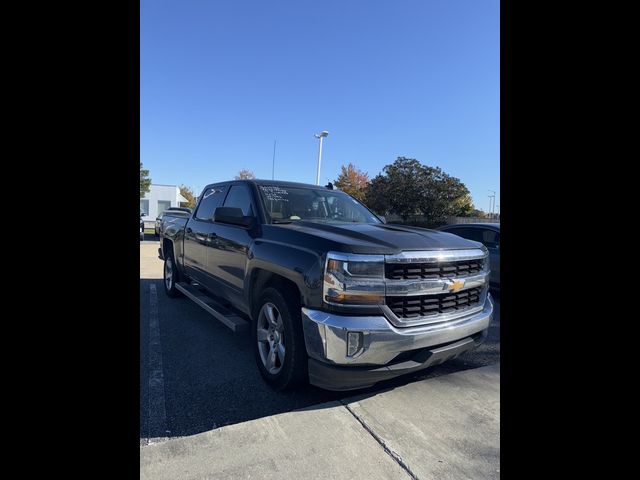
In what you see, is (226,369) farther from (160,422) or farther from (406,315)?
(406,315)

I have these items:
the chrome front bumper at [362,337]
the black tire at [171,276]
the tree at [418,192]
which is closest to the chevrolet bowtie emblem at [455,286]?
the chrome front bumper at [362,337]

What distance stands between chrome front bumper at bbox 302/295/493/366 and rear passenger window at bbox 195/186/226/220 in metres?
2.94

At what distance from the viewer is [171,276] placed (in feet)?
21.6

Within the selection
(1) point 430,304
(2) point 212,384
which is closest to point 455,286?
(1) point 430,304

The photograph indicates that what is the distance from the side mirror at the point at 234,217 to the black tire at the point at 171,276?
311cm

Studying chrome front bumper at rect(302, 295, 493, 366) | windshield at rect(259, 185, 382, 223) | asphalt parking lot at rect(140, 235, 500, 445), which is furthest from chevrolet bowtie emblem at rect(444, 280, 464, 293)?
windshield at rect(259, 185, 382, 223)

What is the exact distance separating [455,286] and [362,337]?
101cm

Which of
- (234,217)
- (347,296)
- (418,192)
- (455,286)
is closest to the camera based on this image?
(347,296)

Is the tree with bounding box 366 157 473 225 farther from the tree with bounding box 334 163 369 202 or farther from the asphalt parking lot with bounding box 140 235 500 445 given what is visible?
the asphalt parking lot with bounding box 140 235 500 445

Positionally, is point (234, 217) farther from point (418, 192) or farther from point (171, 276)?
point (418, 192)
